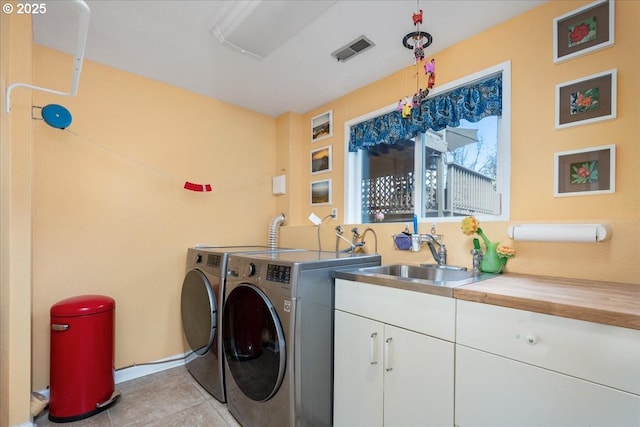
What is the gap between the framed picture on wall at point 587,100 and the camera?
1344mm

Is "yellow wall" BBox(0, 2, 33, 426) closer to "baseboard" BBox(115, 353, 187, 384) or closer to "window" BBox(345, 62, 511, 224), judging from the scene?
"baseboard" BBox(115, 353, 187, 384)

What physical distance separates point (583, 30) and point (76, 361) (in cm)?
330

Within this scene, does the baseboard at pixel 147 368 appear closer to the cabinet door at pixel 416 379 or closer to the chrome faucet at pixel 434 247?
the cabinet door at pixel 416 379

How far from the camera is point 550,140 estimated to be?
4.96 ft

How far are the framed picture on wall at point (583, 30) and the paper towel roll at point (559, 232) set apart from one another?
85 cm

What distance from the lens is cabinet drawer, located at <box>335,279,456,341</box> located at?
1.19 m

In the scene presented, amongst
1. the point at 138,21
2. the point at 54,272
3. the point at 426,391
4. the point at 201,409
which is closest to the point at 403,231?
the point at 426,391

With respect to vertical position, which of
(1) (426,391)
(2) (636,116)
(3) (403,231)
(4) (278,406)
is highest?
(2) (636,116)

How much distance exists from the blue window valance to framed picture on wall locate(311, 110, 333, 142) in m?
0.34

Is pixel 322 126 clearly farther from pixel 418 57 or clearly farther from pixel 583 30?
pixel 583 30

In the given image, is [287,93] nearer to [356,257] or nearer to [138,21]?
[138,21]

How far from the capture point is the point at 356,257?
1819mm

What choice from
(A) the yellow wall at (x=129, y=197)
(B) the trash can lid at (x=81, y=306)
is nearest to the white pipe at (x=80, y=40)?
(A) the yellow wall at (x=129, y=197)

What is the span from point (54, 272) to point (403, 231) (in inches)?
94.8
